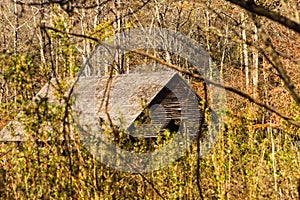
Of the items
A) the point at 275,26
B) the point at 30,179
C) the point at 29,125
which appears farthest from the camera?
the point at 275,26

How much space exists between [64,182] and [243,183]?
2.23 metres

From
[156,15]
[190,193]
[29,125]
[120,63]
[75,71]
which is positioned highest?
[156,15]

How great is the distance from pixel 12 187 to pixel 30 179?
0.55 ft

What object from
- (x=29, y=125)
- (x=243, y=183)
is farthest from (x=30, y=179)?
(x=243, y=183)

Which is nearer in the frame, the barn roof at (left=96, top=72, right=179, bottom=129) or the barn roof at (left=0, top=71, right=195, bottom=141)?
the barn roof at (left=96, top=72, right=179, bottom=129)

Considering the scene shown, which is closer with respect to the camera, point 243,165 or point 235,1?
point 235,1

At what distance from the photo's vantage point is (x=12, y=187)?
14.6 feet

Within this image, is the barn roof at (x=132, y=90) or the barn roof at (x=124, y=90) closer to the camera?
the barn roof at (x=132, y=90)

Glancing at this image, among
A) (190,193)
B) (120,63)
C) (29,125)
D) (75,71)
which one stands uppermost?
(120,63)

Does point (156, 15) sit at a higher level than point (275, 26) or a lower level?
higher

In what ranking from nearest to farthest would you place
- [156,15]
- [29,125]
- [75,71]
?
[29,125] < [75,71] < [156,15]

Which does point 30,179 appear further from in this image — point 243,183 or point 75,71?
point 243,183

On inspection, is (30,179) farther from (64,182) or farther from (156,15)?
(156,15)

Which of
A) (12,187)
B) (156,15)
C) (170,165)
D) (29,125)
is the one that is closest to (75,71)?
(29,125)
